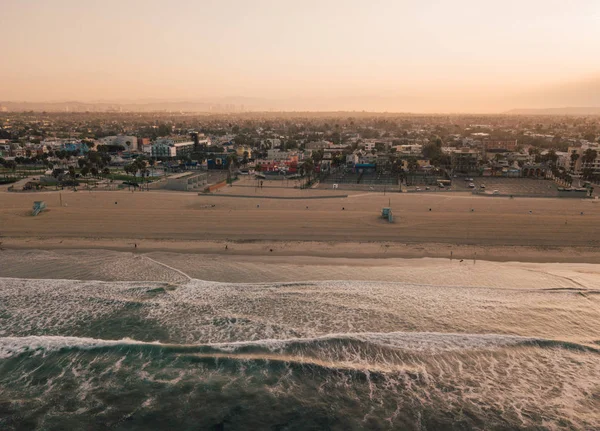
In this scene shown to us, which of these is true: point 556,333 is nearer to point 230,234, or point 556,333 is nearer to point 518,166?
point 230,234

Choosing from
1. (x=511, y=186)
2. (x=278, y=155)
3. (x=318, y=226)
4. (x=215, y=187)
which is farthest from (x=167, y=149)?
(x=511, y=186)

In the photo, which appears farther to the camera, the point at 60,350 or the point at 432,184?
the point at 432,184

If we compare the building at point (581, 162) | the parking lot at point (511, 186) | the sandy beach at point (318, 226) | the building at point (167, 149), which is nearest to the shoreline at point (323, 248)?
the sandy beach at point (318, 226)

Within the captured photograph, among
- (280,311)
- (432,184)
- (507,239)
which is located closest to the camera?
(280,311)

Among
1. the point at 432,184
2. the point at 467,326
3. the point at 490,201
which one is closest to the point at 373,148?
the point at 432,184

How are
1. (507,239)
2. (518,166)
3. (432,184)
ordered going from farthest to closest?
1. (518,166)
2. (432,184)
3. (507,239)

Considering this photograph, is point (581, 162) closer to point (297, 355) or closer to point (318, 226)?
point (318, 226)
